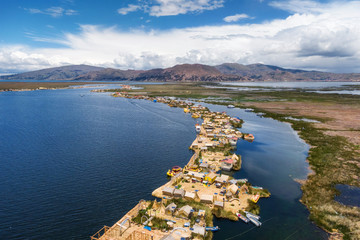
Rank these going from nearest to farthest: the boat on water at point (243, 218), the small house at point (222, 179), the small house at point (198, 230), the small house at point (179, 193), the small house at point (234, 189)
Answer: the small house at point (198, 230) → the boat on water at point (243, 218) → the small house at point (179, 193) → the small house at point (234, 189) → the small house at point (222, 179)

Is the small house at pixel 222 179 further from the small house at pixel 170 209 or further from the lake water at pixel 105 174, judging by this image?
the small house at pixel 170 209

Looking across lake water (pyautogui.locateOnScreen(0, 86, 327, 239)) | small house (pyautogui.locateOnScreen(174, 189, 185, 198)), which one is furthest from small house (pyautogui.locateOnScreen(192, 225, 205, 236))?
small house (pyautogui.locateOnScreen(174, 189, 185, 198))

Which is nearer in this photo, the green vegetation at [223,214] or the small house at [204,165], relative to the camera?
the green vegetation at [223,214]

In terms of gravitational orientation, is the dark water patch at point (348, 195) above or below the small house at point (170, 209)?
below

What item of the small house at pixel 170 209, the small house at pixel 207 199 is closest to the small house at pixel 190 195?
the small house at pixel 207 199

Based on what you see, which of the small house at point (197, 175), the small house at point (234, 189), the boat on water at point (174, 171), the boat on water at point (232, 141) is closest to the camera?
the small house at point (234, 189)

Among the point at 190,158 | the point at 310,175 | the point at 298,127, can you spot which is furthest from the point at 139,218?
the point at 298,127

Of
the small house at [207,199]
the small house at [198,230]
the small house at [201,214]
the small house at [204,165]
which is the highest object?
the small house at [204,165]

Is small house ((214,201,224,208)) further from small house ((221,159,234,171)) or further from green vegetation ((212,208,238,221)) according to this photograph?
small house ((221,159,234,171))
